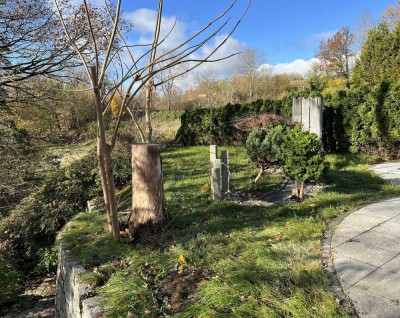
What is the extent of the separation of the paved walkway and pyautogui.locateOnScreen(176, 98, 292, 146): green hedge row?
8477 mm

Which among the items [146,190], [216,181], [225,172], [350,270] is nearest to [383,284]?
[350,270]

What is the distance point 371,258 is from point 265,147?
284 cm

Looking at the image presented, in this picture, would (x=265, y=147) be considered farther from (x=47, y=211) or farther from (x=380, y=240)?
(x=47, y=211)

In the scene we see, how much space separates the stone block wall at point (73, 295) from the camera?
8.34 ft

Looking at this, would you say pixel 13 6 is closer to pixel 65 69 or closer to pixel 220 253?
pixel 65 69

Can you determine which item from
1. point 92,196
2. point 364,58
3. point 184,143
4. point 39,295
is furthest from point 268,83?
point 39,295

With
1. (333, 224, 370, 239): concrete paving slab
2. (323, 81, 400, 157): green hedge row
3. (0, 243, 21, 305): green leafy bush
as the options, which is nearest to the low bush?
(0, 243, 21, 305): green leafy bush

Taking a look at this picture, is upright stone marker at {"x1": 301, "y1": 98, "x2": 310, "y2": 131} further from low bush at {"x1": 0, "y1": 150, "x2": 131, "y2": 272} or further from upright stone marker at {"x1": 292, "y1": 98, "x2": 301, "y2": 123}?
low bush at {"x1": 0, "y1": 150, "x2": 131, "y2": 272}

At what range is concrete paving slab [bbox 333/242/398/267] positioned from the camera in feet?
9.36

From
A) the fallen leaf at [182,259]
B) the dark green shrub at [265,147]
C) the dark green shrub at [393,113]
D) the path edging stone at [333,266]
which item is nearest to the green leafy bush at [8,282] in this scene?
the fallen leaf at [182,259]

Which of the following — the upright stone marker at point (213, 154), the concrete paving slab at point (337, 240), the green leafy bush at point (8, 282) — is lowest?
the green leafy bush at point (8, 282)

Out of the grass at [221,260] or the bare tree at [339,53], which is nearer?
the grass at [221,260]

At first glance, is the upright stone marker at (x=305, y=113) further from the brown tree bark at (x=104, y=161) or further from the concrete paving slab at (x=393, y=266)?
the brown tree bark at (x=104, y=161)

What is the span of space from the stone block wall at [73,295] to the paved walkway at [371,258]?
1992 mm
